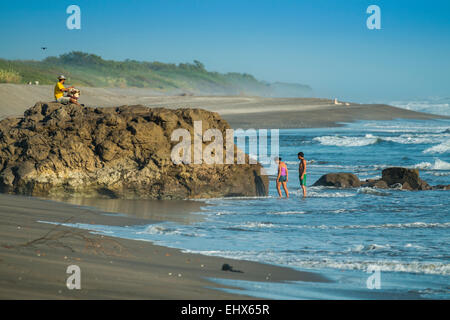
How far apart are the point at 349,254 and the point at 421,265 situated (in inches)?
38.9

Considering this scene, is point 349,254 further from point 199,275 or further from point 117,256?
point 117,256

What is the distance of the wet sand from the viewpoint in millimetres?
5073

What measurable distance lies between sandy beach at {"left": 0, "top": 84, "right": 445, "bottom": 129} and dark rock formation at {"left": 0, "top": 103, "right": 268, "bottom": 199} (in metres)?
20.9

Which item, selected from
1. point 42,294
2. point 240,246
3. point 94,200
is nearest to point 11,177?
point 94,200

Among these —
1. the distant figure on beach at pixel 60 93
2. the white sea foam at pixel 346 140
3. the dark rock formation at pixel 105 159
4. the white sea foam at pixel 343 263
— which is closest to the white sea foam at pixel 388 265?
the white sea foam at pixel 343 263

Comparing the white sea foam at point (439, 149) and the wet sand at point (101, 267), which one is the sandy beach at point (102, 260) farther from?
the white sea foam at point (439, 149)

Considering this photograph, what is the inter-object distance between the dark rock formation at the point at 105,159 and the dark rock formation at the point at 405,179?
217 inches

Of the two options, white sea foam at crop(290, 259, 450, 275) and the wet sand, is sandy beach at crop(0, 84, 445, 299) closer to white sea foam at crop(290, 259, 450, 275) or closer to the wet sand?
the wet sand

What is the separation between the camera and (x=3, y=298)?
4582 mm

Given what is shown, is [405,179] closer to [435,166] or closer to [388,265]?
[435,166]

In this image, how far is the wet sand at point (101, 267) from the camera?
5.07 meters

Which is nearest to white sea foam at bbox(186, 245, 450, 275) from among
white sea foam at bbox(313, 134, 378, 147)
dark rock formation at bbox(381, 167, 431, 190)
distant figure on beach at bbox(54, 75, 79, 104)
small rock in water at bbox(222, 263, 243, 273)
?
small rock in water at bbox(222, 263, 243, 273)

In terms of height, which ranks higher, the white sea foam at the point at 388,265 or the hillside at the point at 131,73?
the hillside at the point at 131,73

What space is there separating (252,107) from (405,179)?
4135 cm
